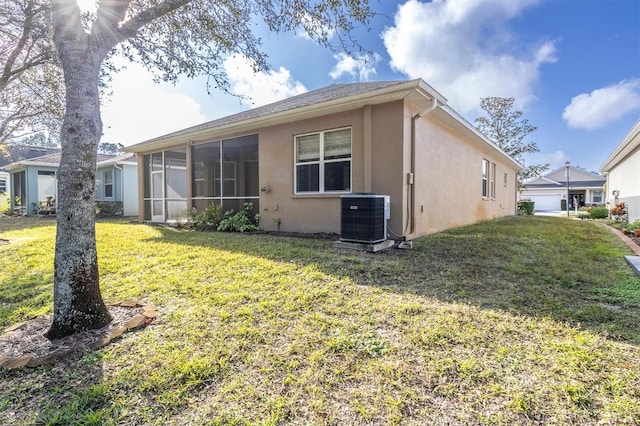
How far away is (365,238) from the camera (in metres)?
5.60

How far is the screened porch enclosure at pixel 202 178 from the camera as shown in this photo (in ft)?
32.3

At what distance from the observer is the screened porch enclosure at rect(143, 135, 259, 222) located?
32.3 feet

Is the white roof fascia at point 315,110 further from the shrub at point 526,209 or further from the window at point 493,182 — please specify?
the shrub at point 526,209

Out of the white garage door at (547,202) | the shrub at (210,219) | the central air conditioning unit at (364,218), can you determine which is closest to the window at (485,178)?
the central air conditioning unit at (364,218)

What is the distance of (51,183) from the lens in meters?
19.2

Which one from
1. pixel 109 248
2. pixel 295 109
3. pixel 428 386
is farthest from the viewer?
pixel 295 109

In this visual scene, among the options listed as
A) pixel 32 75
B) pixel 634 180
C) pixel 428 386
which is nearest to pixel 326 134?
pixel 428 386

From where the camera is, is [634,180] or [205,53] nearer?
[205,53]

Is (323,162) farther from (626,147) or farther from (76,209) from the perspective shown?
(626,147)

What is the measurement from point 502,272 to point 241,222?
649cm

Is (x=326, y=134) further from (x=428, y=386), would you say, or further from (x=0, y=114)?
(x=0, y=114)

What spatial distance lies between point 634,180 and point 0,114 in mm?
23603

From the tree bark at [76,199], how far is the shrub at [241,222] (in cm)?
587

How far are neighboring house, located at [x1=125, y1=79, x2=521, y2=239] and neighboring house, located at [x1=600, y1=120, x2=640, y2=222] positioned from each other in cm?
423
